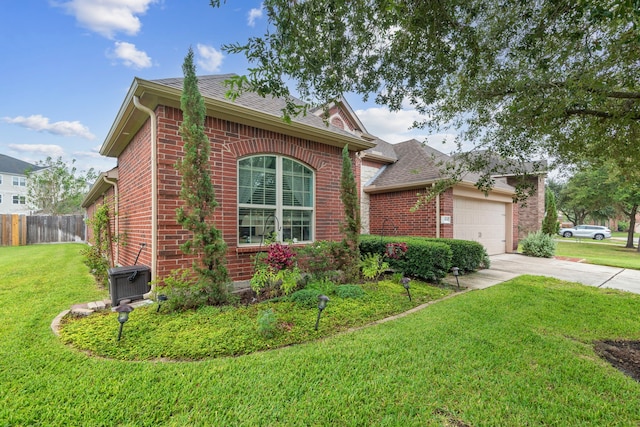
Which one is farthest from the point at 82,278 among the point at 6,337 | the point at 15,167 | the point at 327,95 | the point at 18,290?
the point at 15,167

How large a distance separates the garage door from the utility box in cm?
914

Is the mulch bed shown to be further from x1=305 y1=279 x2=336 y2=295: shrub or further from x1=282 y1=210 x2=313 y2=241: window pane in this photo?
x1=282 y1=210 x2=313 y2=241: window pane

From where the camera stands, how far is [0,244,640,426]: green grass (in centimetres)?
204

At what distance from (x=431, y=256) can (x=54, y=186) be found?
3240 cm

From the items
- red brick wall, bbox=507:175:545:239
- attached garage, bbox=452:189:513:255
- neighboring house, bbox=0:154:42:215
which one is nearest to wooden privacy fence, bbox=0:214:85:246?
neighboring house, bbox=0:154:42:215

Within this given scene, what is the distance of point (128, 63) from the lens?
8.38 metres

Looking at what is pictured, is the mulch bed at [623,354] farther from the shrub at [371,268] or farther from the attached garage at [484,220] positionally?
the attached garage at [484,220]

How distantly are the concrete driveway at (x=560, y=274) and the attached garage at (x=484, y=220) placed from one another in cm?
135

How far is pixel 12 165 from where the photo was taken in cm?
3322

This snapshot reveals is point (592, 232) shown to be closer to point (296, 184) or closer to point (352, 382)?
point (296, 184)

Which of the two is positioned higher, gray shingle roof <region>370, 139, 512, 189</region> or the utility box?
gray shingle roof <region>370, 139, 512, 189</region>

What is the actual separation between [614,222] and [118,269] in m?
66.0

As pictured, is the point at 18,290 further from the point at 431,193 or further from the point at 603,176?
the point at 603,176

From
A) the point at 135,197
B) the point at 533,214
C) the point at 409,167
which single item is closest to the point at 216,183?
the point at 135,197
